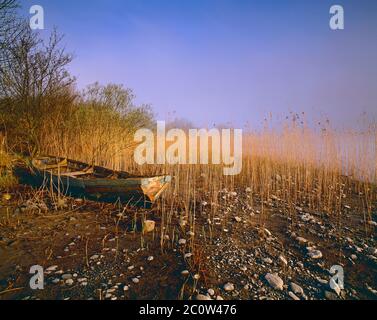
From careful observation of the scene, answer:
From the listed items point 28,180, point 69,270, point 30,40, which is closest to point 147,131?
point 30,40

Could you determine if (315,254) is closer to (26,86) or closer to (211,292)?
(211,292)

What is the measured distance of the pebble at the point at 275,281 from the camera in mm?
2664

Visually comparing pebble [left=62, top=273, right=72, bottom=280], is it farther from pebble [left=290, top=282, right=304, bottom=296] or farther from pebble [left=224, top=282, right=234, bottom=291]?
pebble [left=290, top=282, right=304, bottom=296]

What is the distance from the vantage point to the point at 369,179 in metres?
6.34

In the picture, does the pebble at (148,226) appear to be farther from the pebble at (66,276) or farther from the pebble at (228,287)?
the pebble at (228,287)

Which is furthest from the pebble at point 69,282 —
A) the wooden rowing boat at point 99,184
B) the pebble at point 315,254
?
the pebble at point 315,254

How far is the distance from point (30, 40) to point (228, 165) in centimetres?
666

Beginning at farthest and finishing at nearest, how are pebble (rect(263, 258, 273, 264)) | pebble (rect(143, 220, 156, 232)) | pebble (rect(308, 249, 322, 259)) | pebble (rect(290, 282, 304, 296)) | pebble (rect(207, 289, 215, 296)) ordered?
pebble (rect(143, 220, 156, 232)), pebble (rect(308, 249, 322, 259)), pebble (rect(263, 258, 273, 264)), pebble (rect(290, 282, 304, 296)), pebble (rect(207, 289, 215, 296))

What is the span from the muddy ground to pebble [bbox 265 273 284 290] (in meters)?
0.01

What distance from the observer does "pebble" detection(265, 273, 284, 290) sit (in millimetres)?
2664

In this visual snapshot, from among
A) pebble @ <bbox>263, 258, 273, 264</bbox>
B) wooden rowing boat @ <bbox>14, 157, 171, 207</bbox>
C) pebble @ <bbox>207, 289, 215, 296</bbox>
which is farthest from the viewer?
wooden rowing boat @ <bbox>14, 157, 171, 207</bbox>

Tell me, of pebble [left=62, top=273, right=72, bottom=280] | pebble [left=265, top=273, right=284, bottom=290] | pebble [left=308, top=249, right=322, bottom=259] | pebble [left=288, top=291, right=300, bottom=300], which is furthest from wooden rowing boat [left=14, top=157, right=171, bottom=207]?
pebble [left=288, top=291, right=300, bottom=300]

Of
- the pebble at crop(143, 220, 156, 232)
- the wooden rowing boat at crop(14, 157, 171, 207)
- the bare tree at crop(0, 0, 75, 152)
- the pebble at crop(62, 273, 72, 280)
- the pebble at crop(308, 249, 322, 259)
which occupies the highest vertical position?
the bare tree at crop(0, 0, 75, 152)

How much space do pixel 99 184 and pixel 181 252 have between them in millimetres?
2342
